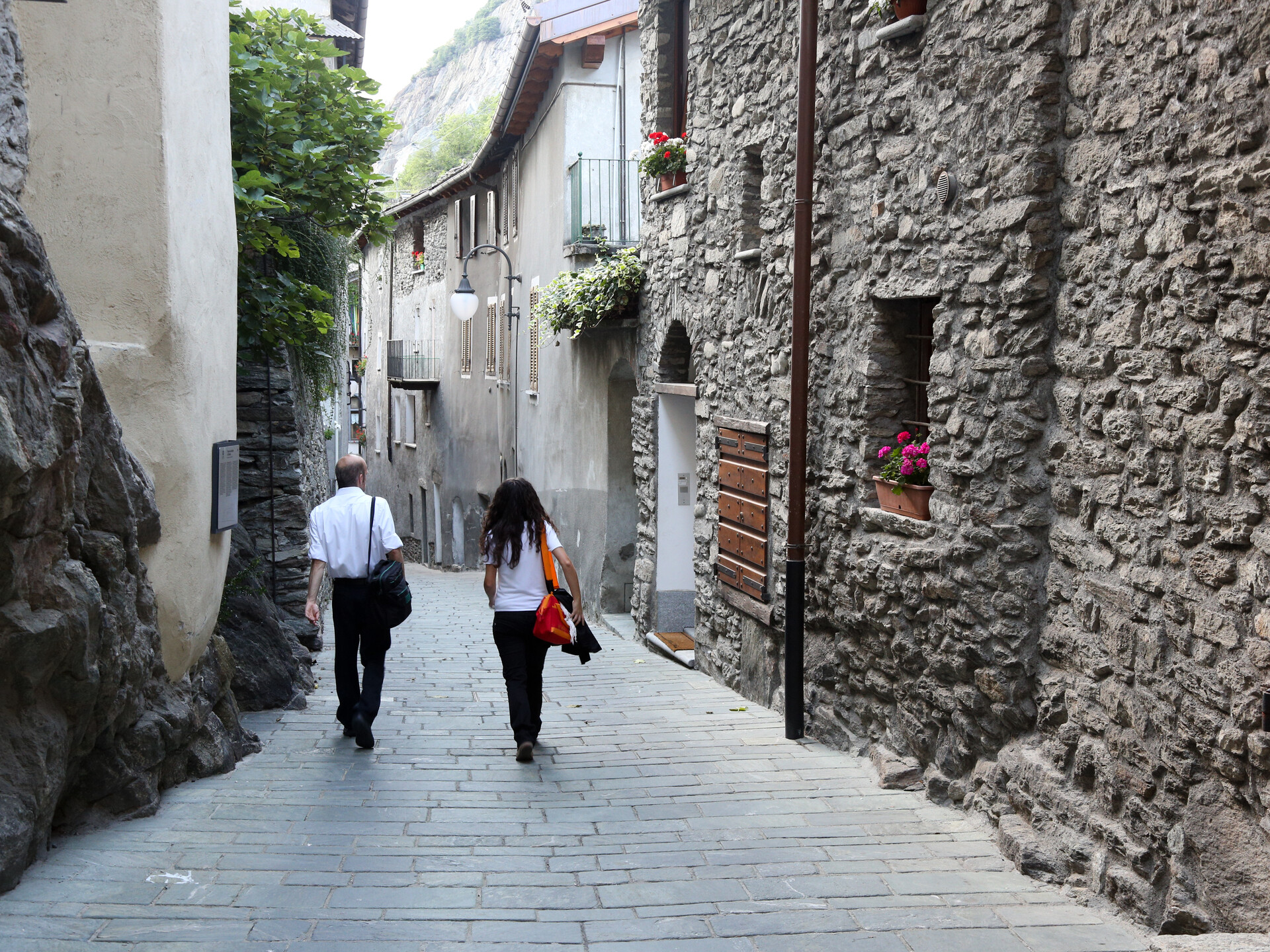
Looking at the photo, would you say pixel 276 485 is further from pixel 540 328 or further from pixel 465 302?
pixel 540 328

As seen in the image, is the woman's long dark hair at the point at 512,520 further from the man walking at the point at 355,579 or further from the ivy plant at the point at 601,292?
the ivy plant at the point at 601,292

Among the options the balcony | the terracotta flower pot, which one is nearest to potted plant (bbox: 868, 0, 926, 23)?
the terracotta flower pot

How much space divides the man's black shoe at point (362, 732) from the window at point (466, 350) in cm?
1769

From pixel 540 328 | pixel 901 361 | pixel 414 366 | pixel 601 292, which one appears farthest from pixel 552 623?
pixel 414 366

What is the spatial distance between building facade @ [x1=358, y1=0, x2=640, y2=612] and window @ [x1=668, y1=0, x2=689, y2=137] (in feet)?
6.70

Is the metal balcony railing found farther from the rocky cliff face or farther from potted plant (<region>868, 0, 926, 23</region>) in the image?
the rocky cliff face

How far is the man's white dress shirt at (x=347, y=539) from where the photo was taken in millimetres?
6172

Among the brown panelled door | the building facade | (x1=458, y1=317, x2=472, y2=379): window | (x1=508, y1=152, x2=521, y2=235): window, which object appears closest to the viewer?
the brown panelled door

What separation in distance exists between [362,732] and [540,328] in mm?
10826

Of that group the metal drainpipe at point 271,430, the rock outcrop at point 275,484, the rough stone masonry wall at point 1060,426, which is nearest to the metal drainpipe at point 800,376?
the rough stone masonry wall at point 1060,426

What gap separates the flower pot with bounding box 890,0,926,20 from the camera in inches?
216

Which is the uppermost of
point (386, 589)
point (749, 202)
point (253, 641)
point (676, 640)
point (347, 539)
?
point (749, 202)

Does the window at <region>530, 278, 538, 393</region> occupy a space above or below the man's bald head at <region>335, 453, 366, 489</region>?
above

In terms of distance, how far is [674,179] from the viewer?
32.6ft
